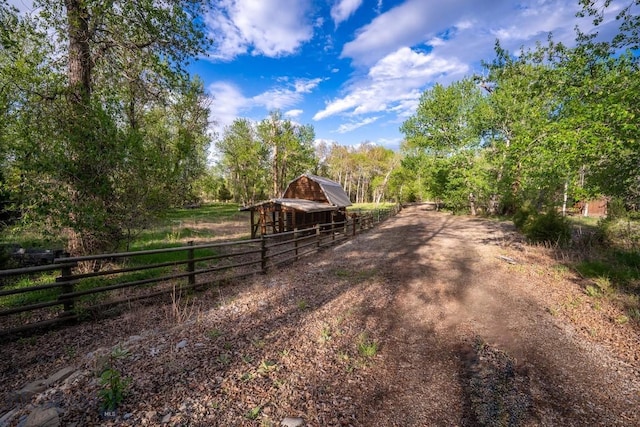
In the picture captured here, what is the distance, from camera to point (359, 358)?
4230 mm

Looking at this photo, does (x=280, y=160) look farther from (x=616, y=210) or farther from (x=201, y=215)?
(x=616, y=210)

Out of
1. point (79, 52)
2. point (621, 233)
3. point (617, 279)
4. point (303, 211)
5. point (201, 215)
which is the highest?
point (79, 52)

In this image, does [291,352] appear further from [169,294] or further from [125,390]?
[169,294]

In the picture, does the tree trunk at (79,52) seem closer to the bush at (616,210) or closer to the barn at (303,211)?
the barn at (303,211)

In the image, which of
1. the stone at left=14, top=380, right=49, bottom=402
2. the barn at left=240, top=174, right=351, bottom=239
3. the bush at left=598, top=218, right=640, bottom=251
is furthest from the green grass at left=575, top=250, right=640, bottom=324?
the barn at left=240, top=174, right=351, bottom=239

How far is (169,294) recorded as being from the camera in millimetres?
6727

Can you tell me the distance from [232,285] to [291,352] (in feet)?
13.1

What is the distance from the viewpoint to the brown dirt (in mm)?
3146

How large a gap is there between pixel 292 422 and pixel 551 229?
1480 cm

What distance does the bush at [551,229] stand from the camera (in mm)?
12023

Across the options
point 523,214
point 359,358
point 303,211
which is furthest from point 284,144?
point 359,358

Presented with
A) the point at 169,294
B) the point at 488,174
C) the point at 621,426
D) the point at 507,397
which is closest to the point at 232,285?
the point at 169,294

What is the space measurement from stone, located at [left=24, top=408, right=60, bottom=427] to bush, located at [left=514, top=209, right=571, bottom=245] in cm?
1630

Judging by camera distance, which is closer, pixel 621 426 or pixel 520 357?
pixel 621 426
